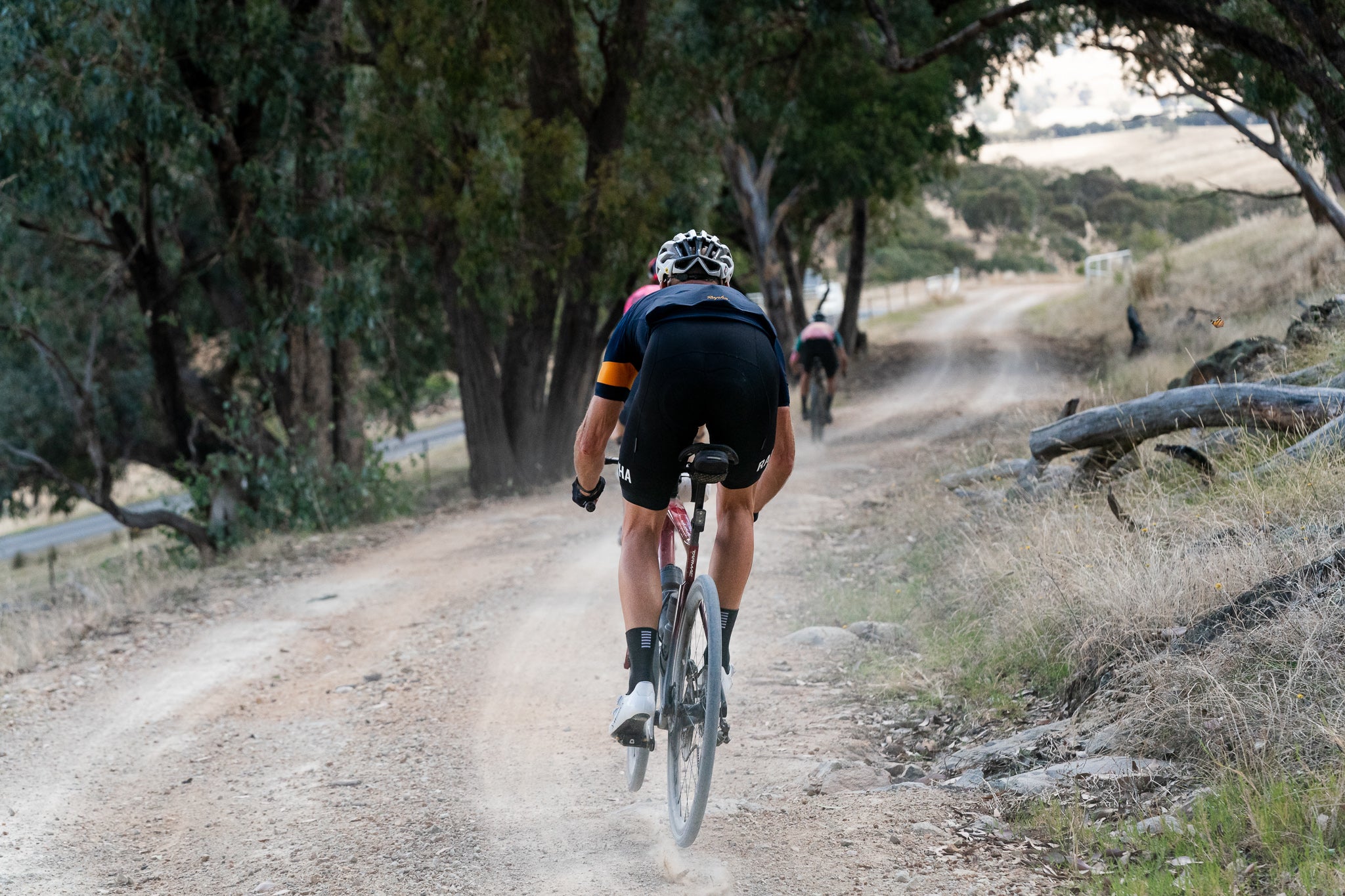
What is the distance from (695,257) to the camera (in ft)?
14.4

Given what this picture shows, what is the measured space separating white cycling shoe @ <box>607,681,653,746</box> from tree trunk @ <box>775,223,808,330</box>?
26107 mm

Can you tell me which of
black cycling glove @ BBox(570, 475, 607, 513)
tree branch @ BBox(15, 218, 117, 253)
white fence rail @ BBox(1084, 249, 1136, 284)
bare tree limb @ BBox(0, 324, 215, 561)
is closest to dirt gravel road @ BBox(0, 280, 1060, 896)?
black cycling glove @ BBox(570, 475, 607, 513)

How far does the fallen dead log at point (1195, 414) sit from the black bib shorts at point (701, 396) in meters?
4.30

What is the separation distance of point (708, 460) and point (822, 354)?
12044 millimetres

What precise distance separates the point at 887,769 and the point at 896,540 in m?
4.50

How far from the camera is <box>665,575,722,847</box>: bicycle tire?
12.8ft

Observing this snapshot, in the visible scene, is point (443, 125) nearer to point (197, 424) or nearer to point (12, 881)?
point (197, 424)

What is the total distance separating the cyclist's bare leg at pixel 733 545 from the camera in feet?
14.7

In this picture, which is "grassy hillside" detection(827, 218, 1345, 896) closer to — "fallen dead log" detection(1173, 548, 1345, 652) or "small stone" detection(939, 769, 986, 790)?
"fallen dead log" detection(1173, 548, 1345, 652)

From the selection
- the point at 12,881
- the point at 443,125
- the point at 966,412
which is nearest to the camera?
the point at 12,881

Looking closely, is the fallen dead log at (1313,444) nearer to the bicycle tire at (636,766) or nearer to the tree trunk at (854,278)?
the bicycle tire at (636,766)

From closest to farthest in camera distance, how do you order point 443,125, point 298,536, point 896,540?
point 896,540 → point 298,536 → point 443,125

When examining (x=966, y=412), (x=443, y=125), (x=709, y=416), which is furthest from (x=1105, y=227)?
(x=709, y=416)

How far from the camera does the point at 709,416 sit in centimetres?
407
